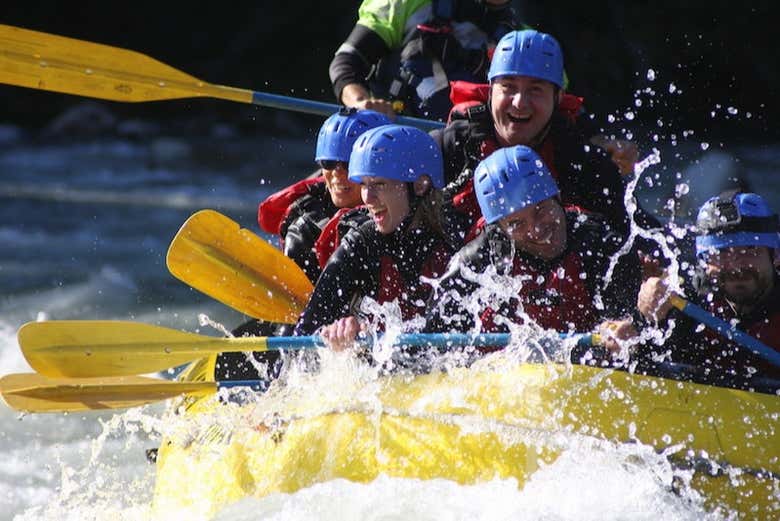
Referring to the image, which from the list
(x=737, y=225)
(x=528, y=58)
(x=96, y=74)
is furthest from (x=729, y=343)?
(x=96, y=74)

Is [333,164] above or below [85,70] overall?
below

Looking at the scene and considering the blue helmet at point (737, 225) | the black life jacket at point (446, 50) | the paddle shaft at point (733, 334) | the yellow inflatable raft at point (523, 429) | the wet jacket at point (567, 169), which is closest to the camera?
the yellow inflatable raft at point (523, 429)

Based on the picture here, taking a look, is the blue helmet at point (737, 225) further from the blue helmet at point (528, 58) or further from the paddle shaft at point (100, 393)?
the paddle shaft at point (100, 393)

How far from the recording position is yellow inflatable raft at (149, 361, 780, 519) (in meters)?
2.89

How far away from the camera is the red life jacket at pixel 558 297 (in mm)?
3318

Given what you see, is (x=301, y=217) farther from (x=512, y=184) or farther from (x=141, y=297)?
(x=141, y=297)

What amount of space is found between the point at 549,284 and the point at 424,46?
6.64 feet

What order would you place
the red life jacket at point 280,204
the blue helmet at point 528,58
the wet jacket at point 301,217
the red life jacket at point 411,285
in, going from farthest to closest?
1. the red life jacket at point 280,204
2. the wet jacket at point 301,217
3. the blue helmet at point 528,58
4. the red life jacket at point 411,285

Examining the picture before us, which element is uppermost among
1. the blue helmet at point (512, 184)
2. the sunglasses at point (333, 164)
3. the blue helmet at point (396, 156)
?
the sunglasses at point (333, 164)

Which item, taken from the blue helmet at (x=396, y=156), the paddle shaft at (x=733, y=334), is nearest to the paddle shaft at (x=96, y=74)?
the blue helmet at (x=396, y=156)

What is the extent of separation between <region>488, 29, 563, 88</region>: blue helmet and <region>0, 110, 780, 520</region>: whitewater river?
139 cm

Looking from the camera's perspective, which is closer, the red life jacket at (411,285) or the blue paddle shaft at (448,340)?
the blue paddle shaft at (448,340)

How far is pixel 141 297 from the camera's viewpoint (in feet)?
23.3

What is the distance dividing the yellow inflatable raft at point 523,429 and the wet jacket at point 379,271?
38 cm
